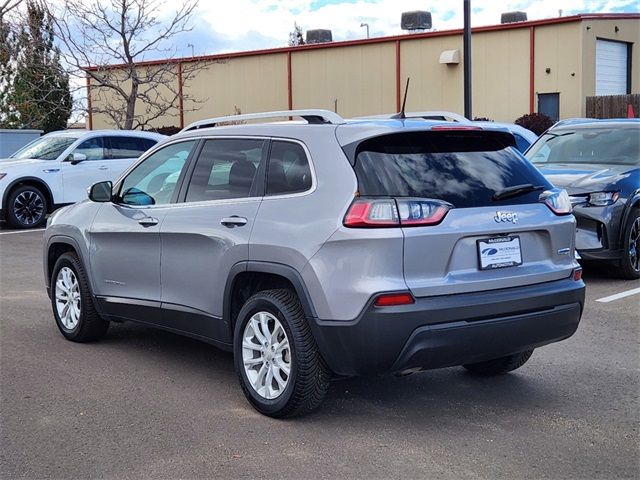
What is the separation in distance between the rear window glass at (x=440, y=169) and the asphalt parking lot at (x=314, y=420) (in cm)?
132

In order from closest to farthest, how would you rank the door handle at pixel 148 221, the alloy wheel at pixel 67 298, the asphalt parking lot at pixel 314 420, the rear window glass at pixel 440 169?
the asphalt parking lot at pixel 314 420 < the rear window glass at pixel 440 169 < the door handle at pixel 148 221 < the alloy wheel at pixel 67 298

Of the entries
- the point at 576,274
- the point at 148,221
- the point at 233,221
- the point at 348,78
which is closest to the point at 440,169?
the point at 576,274

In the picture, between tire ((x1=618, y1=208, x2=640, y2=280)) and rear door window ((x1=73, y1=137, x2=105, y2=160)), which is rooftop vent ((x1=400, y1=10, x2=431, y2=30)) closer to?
rear door window ((x1=73, y1=137, x2=105, y2=160))

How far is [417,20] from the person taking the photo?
3023 centimetres

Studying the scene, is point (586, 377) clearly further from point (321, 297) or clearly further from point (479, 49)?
point (479, 49)

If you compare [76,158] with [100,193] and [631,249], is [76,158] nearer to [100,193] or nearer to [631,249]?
[100,193]

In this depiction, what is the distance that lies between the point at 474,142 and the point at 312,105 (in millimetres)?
25714

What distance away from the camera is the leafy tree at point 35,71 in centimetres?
2553

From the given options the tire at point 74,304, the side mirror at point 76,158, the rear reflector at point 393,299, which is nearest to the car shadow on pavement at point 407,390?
the tire at point 74,304

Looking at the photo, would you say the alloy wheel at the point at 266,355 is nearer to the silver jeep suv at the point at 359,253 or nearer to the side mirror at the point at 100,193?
the silver jeep suv at the point at 359,253

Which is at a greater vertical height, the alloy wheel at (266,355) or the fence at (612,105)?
the fence at (612,105)

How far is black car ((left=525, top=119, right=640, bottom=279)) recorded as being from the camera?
9.02 m

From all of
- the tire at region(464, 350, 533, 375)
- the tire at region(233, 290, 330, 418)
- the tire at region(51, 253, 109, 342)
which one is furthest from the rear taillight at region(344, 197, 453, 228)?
the tire at region(51, 253, 109, 342)

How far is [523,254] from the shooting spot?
190 inches
